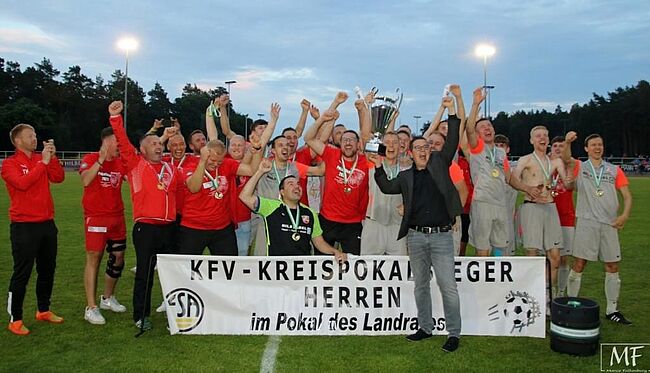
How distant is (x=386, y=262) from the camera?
6.10 meters

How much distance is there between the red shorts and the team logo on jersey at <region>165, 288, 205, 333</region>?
49.0 inches

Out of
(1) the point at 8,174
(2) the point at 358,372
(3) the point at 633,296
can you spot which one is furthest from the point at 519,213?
(1) the point at 8,174

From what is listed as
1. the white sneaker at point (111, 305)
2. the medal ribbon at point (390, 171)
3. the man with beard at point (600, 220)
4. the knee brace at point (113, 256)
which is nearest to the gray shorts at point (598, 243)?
the man with beard at point (600, 220)

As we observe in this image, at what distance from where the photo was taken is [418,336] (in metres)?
5.86

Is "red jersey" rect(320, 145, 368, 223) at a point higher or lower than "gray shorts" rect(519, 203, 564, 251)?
higher

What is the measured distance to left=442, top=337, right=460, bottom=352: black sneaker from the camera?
5484 millimetres

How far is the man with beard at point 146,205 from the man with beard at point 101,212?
402 millimetres

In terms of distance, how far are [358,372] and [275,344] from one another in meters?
1.13

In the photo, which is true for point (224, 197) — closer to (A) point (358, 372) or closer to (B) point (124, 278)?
(A) point (358, 372)

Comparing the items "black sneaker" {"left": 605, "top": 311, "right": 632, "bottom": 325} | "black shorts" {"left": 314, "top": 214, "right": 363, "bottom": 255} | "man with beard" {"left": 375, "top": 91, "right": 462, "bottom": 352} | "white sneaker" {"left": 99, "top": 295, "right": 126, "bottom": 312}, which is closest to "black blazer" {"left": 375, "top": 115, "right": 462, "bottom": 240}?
"man with beard" {"left": 375, "top": 91, "right": 462, "bottom": 352}

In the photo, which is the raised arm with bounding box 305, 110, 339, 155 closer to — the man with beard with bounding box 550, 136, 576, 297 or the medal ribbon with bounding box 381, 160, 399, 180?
the medal ribbon with bounding box 381, 160, 399, 180

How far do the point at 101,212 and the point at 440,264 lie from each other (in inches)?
156

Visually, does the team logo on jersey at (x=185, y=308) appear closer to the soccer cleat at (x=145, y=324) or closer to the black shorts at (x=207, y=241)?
the soccer cleat at (x=145, y=324)

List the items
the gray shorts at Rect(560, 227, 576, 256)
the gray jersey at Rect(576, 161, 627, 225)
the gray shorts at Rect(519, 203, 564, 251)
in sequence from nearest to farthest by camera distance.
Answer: the gray jersey at Rect(576, 161, 627, 225) < the gray shorts at Rect(519, 203, 564, 251) < the gray shorts at Rect(560, 227, 576, 256)
